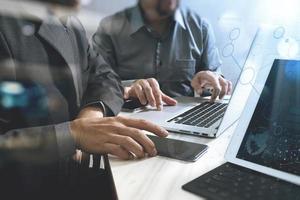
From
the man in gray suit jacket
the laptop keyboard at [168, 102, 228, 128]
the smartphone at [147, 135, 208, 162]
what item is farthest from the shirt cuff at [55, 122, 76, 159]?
the laptop keyboard at [168, 102, 228, 128]

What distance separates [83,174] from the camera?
2.05 feet

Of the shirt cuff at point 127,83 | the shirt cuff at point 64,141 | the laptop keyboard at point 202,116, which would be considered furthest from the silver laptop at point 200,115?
the shirt cuff at point 64,141

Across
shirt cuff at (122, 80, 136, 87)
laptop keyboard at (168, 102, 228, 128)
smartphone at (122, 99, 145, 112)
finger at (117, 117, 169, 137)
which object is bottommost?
smartphone at (122, 99, 145, 112)

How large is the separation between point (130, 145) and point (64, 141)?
0.35 feet

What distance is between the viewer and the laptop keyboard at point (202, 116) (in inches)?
24.0

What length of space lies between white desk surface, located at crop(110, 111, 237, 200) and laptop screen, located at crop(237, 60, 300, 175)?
63 millimetres

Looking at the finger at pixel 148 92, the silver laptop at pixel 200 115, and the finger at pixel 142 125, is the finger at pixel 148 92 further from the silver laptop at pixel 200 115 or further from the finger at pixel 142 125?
the finger at pixel 142 125

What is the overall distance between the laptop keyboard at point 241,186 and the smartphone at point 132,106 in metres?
0.41

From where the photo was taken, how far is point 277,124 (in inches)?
15.4

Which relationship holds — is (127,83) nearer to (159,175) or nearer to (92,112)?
(92,112)

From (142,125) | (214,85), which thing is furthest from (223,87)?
(142,125)

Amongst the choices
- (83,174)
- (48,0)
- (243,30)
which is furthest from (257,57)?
(83,174)

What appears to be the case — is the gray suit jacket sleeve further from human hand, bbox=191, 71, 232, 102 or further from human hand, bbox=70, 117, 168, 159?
human hand, bbox=191, 71, 232, 102

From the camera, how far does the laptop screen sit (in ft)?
1.21
